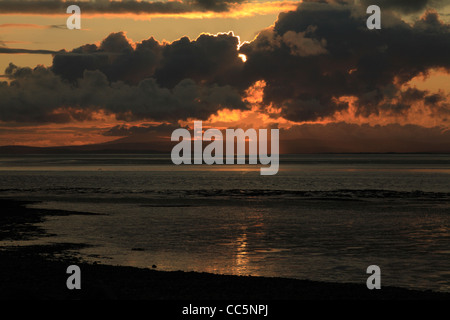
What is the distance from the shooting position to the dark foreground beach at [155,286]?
744 inches

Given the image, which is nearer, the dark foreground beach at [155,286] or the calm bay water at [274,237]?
the dark foreground beach at [155,286]

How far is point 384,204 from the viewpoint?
64.3m

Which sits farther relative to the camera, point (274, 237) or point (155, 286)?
point (274, 237)

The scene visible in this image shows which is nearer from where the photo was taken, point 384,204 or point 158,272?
point 158,272

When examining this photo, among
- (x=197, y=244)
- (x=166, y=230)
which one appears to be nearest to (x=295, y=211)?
(x=166, y=230)

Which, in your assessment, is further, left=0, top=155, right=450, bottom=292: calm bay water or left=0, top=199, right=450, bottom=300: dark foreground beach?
left=0, top=155, right=450, bottom=292: calm bay water

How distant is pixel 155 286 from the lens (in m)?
20.5

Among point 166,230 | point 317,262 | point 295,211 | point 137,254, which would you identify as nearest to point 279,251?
point 317,262

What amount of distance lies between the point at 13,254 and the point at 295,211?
32.9 metres

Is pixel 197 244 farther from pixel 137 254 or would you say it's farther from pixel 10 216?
pixel 10 216

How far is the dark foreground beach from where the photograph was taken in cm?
1891
